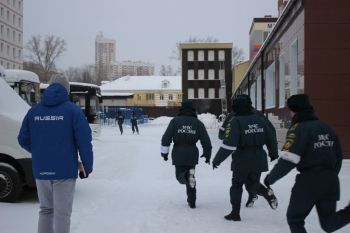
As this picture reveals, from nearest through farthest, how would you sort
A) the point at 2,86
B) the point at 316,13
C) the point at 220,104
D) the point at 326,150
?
the point at 326,150 → the point at 2,86 → the point at 316,13 → the point at 220,104

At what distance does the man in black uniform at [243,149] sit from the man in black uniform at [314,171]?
6.77 feet

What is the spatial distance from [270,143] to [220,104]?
73412 millimetres

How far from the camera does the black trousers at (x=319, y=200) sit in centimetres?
475

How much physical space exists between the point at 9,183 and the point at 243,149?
3.85m

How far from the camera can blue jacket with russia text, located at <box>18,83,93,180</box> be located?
4848mm

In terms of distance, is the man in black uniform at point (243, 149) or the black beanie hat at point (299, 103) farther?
the man in black uniform at point (243, 149)

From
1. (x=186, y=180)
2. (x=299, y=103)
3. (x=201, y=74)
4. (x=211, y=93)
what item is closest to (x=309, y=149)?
(x=299, y=103)

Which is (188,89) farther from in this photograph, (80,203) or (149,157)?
(80,203)

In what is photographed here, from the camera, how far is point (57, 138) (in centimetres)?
485

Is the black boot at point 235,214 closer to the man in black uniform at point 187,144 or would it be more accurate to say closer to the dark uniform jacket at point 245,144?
the dark uniform jacket at point 245,144

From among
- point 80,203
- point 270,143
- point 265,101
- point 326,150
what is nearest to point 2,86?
point 80,203

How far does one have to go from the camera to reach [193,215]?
24.4 feet

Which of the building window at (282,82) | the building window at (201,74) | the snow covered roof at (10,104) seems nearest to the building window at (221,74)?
the building window at (201,74)

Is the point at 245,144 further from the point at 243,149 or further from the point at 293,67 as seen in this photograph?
the point at 293,67
